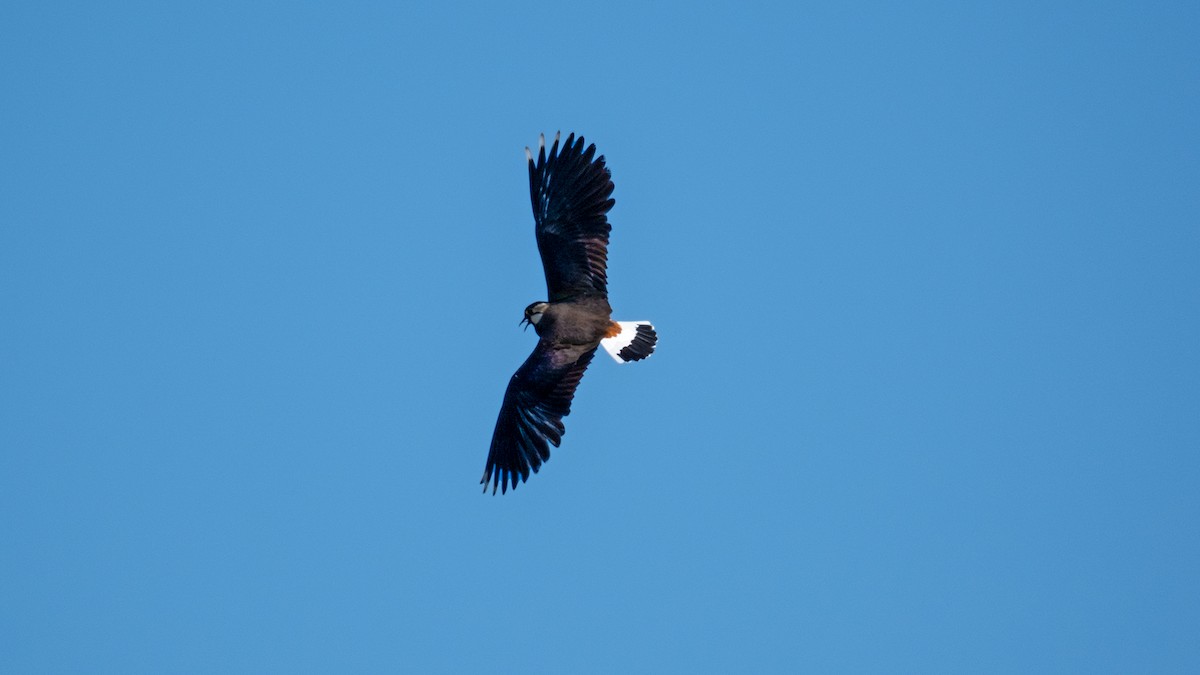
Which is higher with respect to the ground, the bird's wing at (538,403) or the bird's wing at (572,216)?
the bird's wing at (572,216)

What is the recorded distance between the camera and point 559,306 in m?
19.0

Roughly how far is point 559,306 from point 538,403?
101cm

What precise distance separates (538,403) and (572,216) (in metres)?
1.94

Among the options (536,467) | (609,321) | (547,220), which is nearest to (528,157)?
(547,220)

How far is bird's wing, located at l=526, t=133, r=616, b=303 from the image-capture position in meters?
18.9

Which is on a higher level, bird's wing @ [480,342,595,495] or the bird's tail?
the bird's tail

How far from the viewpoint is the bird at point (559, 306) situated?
18.9 meters

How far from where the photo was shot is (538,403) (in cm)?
1894

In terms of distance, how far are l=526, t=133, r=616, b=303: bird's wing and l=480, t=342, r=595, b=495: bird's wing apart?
0.71 m

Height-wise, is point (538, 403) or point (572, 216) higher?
point (572, 216)

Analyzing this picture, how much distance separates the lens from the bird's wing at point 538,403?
18844 millimetres

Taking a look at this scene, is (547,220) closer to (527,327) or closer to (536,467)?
(527,327)

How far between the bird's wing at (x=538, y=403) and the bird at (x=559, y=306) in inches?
0.4

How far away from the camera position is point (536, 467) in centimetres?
1888
